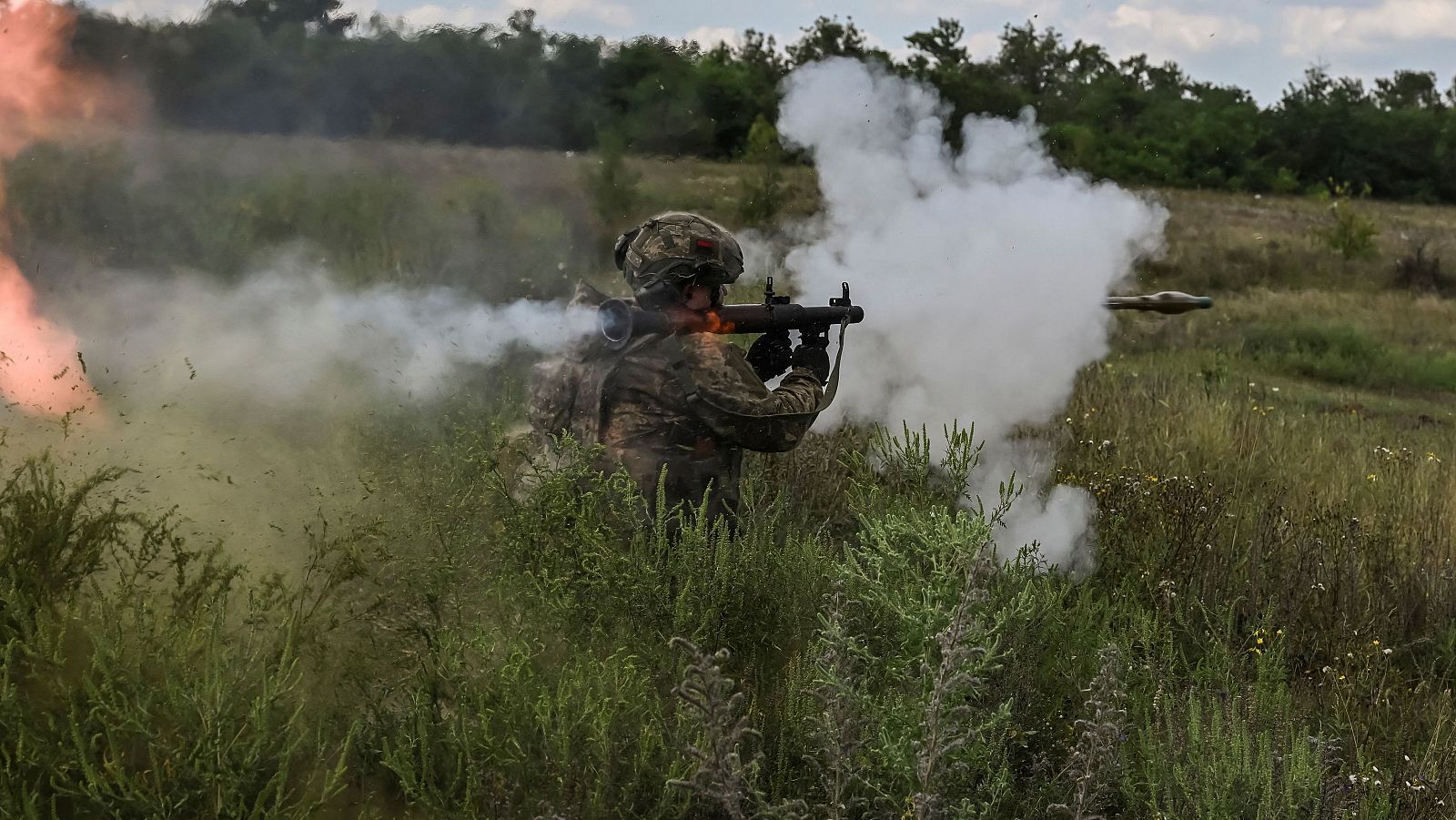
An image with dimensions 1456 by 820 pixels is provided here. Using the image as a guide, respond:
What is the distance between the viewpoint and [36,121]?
5656mm

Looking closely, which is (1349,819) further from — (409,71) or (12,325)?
(409,71)

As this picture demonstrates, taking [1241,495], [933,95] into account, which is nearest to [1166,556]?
[1241,495]

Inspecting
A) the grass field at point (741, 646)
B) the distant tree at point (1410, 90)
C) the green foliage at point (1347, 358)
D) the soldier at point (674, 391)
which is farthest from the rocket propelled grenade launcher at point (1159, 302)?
the distant tree at point (1410, 90)

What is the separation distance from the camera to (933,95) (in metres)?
5.66

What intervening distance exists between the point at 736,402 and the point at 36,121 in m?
4.00

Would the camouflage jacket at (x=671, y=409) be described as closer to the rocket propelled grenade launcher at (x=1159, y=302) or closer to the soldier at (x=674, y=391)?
the soldier at (x=674, y=391)

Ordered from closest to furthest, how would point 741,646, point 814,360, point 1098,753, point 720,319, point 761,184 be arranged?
point 1098,753
point 741,646
point 720,319
point 814,360
point 761,184

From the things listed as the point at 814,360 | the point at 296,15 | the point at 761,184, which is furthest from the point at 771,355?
the point at 761,184

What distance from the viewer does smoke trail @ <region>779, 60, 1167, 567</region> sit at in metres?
5.47

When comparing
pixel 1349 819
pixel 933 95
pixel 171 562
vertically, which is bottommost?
pixel 1349 819

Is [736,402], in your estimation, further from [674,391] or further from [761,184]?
[761,184]

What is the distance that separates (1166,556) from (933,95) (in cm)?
244

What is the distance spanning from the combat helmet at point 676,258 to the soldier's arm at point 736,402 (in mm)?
206

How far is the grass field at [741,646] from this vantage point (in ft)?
9.28
